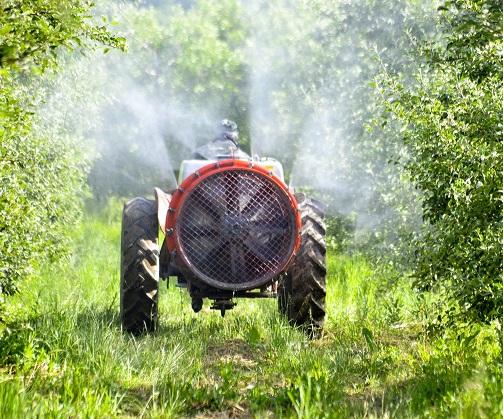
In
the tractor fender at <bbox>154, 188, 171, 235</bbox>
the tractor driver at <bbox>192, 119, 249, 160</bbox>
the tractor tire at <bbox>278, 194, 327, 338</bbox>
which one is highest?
the tractor driver at <bbox>192, 119, 249, 160</bbox>

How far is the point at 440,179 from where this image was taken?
666cm

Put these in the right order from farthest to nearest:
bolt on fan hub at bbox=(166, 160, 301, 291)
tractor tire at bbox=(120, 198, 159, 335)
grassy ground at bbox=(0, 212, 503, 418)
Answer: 1. tractor tire at bbox=(120, 198, 159, 335)
2. bolt on fan hub at bbox=(166, 160, 301, 291)
3. grassy ground at bbox=(0, 212, 503, 418)

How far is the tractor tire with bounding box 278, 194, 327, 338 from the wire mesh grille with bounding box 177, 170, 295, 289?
17.0 inches

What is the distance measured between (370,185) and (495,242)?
9998mm

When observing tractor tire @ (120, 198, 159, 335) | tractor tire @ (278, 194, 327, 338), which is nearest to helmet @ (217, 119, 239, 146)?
tractor tire @ (278, 194, 327, 338)

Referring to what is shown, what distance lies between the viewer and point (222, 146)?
9.54 m

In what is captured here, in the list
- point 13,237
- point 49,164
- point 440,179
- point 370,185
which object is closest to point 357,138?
point 370,185

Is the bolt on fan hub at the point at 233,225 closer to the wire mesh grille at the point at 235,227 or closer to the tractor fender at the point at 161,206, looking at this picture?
the wire mesh grille at the point at 235,227

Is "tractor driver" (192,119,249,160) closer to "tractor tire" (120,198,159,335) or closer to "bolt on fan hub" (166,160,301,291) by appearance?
"bolt on fan hub" (166,160,301,291)

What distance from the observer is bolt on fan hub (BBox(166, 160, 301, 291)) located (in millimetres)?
8047

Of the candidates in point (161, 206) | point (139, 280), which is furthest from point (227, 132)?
point (139, 280)

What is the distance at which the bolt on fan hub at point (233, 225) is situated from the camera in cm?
805

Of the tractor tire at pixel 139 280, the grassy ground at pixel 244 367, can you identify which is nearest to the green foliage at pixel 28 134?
the grassy ground at pixel 244 367

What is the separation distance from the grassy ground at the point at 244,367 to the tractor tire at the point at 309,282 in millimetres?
187
